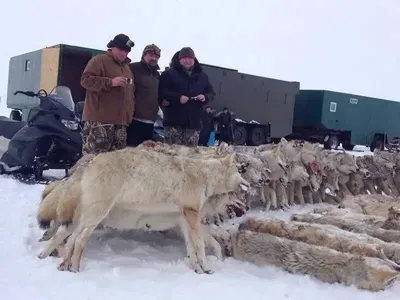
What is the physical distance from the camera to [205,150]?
6219 mm

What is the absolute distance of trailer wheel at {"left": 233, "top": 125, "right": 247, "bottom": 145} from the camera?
17.4 metres

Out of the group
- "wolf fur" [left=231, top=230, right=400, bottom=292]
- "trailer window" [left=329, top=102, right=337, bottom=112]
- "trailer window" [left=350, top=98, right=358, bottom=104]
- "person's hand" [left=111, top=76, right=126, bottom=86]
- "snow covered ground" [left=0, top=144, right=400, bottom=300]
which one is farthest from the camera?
"trailer window" [left=350, top=98, right=358, bottom=104]

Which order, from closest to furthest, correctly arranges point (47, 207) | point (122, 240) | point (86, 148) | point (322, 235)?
point (47, 207) < point (322, 235) < point (122, 240) < point (86, 148)

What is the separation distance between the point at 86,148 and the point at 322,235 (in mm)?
2958

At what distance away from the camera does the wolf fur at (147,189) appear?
15.1 ft

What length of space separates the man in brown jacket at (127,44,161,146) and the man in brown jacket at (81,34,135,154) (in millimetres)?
566

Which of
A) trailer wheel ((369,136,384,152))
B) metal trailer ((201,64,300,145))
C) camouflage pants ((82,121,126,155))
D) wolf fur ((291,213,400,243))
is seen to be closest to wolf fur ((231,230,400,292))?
wolf fur ((291,213,400,243))

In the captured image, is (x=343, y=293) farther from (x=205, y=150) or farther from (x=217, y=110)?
(x=217, y=110)

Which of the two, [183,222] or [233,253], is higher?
[183,222]

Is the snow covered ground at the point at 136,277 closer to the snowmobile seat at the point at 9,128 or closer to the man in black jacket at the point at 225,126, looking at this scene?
the snowmobile seat at the point at 9,128

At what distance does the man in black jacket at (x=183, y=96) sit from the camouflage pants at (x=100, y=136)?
3.25 feet

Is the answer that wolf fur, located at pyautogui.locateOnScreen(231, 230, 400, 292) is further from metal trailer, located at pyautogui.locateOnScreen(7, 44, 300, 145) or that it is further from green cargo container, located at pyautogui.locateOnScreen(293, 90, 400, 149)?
green cargo container, located at pyautogui.locateOnScreen(293, 90, 400, 149)

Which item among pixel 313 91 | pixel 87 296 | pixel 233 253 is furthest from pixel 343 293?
pixel 313 91

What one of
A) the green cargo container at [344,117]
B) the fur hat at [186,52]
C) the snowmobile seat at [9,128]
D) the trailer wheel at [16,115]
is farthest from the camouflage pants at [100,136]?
the green cargo container at [344,117]
